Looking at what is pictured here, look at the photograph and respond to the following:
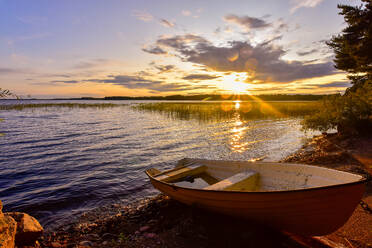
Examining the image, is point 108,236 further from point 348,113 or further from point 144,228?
point 348,113

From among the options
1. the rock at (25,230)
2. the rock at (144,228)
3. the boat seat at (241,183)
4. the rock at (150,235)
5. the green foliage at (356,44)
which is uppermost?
the green foliage at (356,44)

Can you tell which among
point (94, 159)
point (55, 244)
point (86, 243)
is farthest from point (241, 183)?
point (94, 159)

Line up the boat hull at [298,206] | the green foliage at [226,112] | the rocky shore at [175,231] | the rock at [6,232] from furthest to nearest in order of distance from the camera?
the green foliage at [226,112] → the rocky shore at [175,231] → the boat hull at [298,206] → the rock at [6,232]

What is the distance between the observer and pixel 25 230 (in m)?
4.43

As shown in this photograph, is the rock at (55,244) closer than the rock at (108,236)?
Yes

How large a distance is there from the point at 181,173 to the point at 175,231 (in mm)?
2389

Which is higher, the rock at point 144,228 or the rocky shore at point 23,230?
the rocky shore at point 23,230

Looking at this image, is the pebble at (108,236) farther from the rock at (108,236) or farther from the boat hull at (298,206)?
the boat hull at (298,206)

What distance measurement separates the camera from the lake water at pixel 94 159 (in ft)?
25.6

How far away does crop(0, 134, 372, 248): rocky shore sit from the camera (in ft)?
15.2

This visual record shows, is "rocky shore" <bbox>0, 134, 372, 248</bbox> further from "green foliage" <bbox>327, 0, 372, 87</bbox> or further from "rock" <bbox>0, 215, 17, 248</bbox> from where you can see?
"green foliage" <bbox>327, 0, 372, 87</bbox>

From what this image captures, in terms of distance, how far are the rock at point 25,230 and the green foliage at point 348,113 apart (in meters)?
18.8

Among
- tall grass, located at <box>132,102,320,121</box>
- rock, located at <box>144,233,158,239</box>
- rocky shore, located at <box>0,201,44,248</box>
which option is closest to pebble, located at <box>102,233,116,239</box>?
rock, located at <box>144,233,158,239</box>

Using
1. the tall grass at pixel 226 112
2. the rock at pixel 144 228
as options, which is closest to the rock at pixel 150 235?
the rock at pixel 144 228
